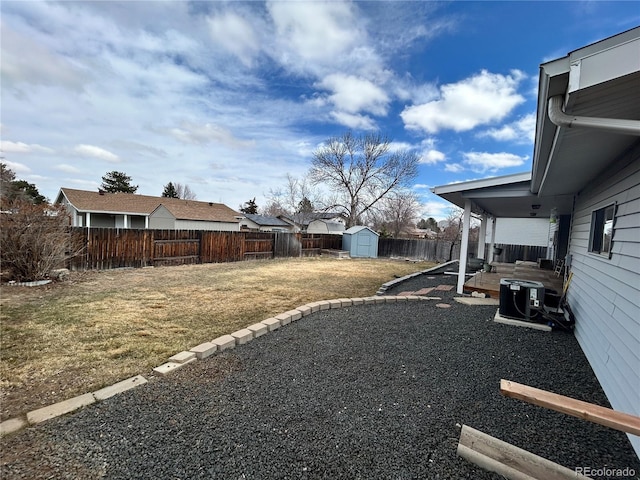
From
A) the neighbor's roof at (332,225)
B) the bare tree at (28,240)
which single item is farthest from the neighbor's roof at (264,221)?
the bare tree at (28,240)

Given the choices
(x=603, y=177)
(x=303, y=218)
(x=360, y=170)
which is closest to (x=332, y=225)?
Answer: (x=303, y=218)

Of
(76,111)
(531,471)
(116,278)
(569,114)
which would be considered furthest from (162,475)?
(76,111)

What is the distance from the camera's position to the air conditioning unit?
432 centimetres

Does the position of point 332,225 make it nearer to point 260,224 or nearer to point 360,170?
point 260,224

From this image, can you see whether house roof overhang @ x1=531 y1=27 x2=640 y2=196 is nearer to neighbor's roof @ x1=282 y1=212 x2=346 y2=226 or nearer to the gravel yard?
the gravel yard

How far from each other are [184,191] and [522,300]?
150 feet

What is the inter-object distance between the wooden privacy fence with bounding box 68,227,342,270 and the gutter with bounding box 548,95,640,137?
10.4m

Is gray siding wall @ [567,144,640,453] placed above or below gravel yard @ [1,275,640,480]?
above

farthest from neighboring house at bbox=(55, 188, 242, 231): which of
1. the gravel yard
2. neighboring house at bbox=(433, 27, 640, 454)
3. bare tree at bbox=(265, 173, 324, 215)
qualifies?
neighboring house at bbox=(433, 27, 640, 454)

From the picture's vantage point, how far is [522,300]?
438 cm

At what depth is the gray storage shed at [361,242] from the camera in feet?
57.3

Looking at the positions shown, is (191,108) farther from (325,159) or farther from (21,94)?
(325,159)

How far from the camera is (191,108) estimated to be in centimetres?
951

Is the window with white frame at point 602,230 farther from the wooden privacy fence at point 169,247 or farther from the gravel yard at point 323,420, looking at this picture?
the wooden privacy fence at point 169,247
